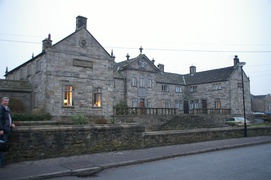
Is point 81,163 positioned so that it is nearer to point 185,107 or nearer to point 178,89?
point 178,89

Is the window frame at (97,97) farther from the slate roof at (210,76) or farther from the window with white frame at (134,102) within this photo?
the slate roof at (210,76)

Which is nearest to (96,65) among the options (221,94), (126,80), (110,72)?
(110,72)

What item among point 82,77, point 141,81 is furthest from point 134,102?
point 82,77

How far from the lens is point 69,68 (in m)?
25.2

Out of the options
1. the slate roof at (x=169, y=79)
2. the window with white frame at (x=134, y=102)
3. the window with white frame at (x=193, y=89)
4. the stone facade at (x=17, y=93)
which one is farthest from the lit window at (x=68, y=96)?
the window with white frame at (x=193, y=89)

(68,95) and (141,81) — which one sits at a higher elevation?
(141,81)

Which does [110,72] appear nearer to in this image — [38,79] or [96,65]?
[96,65]

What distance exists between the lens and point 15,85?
2484 cm

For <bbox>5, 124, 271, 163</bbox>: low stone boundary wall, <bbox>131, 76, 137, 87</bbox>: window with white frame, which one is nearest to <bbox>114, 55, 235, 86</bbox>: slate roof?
<bbox>131, 76, 137, 87</bbox>: window with white frame

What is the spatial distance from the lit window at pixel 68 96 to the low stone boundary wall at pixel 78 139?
14.4 metres

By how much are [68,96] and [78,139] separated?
15419 millimetres

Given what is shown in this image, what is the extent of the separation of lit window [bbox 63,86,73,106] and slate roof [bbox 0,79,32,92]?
435 cm

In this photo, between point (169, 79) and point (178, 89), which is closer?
point (169, 79)

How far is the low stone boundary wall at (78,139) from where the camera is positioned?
906cm
